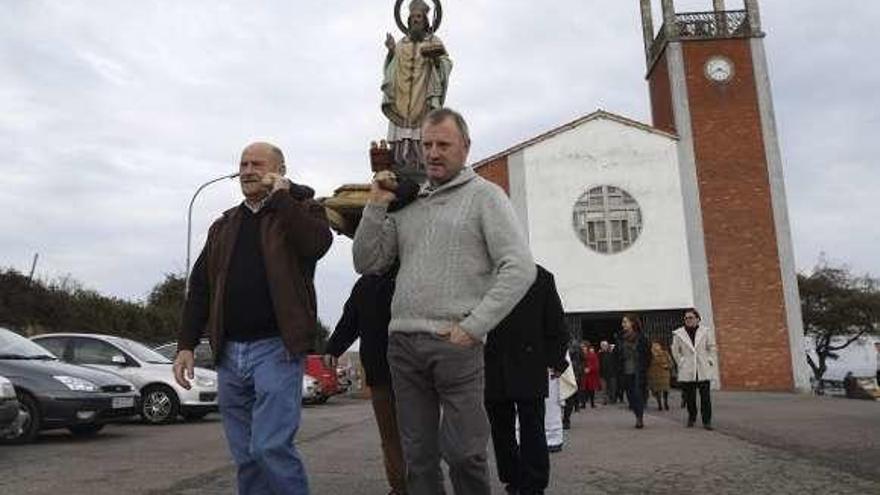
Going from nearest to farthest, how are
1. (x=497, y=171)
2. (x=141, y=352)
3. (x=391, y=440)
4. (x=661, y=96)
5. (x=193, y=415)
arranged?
(x=391, y=440)
(x=141, y=352)
(x=193, y=415)
(x=497, y=171)
(x=661, y=96)

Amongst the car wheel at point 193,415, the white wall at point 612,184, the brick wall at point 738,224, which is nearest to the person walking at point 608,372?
the white wall at point 612,184

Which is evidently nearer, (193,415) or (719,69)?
(193,415)

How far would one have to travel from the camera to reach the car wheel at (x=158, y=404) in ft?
49.4

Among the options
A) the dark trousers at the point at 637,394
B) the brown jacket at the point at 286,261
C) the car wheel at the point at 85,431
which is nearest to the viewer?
the brown jacket at the point at 286,261

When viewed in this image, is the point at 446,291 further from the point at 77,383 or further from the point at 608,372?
the point at 608,372

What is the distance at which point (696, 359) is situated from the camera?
40.6 ft

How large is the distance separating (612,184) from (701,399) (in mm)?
20948

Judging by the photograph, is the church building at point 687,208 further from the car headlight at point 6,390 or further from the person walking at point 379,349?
the person walking at point 379,349

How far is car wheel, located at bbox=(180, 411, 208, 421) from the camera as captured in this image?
15625 mm

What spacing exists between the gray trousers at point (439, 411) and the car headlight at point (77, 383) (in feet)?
28.8

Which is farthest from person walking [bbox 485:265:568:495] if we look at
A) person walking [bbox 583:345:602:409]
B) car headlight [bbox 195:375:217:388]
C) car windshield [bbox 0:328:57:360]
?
person walking [bbox 583:345:602:409]

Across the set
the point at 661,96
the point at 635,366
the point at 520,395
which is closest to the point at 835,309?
the point at 661,96

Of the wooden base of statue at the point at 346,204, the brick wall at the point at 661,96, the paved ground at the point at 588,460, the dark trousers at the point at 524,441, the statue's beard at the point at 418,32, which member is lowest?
the paved ground at the point at 588,460

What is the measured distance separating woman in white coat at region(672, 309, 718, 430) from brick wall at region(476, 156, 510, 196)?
20749 mm
